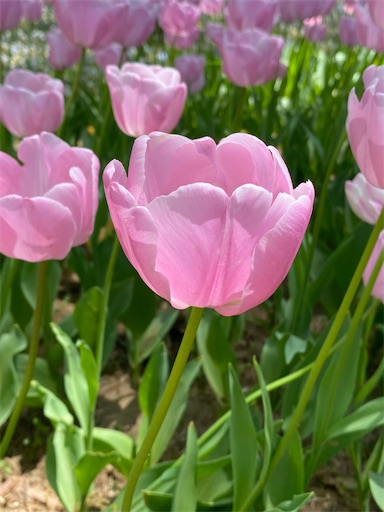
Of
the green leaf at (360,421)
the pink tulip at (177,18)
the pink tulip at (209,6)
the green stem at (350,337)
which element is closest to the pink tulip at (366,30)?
the green stem at (350,337)

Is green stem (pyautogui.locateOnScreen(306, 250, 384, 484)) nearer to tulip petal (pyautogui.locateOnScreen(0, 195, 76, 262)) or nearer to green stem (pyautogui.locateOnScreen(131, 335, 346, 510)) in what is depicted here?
green stem (pyautogui.locateOnScreen(131, 335, 346, 510))

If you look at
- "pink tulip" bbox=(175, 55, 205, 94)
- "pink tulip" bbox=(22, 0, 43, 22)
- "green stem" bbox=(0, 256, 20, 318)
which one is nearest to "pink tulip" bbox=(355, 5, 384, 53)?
"green stem" bbox=(0, 256, 20, 318)

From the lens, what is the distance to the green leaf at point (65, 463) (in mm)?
1101

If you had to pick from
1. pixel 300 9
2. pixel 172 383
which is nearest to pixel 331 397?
pixel 172 383

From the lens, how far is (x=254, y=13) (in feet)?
6.69

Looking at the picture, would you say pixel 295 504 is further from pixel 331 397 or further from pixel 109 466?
pixel 109 466

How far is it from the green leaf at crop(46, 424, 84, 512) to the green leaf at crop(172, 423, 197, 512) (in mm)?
252

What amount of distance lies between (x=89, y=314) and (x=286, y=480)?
49cm

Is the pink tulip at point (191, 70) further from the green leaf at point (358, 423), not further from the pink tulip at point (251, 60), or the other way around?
the green leaf at point (358, 423)

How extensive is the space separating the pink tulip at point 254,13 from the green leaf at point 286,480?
1.44 m

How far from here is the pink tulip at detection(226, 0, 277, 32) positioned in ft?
6.62

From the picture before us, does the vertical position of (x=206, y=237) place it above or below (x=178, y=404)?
above

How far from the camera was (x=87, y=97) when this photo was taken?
262 centimetres

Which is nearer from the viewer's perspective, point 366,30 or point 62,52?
point 366,30
